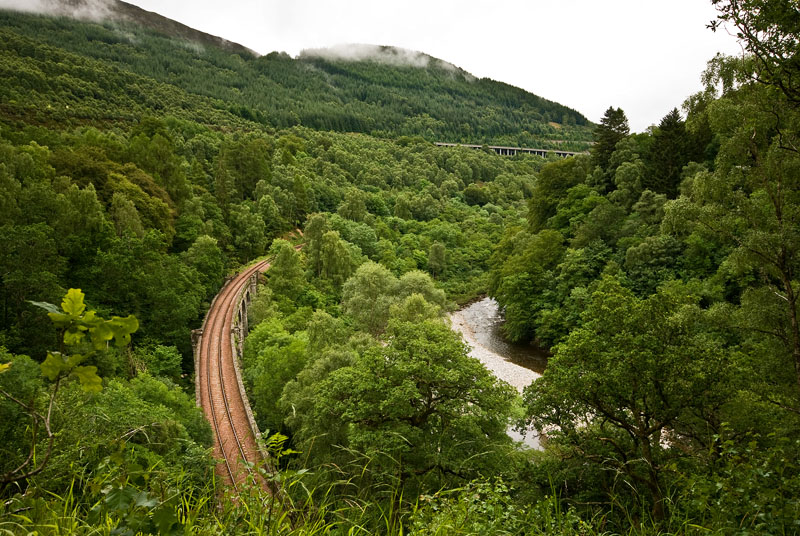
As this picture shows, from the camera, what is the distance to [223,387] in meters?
19.8

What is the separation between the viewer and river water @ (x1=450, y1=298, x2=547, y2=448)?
27922mm

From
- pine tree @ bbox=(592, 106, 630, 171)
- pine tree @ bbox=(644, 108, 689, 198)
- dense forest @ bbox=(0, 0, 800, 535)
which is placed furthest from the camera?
pine tree @ bbox=(592, 106, 630, 171)

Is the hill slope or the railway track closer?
the railway track

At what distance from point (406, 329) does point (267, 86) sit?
154m

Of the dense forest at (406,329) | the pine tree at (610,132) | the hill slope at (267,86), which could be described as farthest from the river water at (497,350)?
the hill slope at (267,86)

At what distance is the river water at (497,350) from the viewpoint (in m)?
27.9

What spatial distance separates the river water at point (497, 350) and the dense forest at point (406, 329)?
5.47ft

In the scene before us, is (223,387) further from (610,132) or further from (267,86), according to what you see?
(267,86)

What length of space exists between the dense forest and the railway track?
111 cm

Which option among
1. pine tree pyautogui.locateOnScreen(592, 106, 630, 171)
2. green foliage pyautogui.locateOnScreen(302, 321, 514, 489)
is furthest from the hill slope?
green foliage pyautogui.locateOnScreen(302, 321, 514, 489)

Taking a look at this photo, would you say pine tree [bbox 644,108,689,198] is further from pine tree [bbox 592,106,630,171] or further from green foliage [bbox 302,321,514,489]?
green foliage [bbox 302,321,514,489]

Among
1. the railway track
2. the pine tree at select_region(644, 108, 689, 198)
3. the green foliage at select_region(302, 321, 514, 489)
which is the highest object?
the pine tree at select_region(644, 108, 689, 198)

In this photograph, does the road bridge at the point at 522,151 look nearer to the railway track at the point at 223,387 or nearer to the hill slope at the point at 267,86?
the hill slope at the point at 267,86

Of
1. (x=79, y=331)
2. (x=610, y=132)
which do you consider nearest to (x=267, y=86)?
(x=610, y=132)
